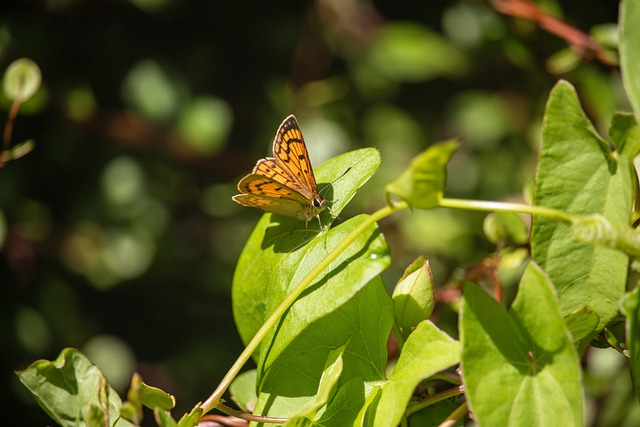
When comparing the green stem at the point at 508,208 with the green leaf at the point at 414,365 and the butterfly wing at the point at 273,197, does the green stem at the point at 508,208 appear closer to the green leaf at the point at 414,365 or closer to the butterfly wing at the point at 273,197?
the green leaf at the point at 414,365

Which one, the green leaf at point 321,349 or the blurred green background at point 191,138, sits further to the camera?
the blurred green background at point 191,138

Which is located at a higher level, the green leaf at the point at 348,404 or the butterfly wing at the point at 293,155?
the butterfly wing at the point at 293,155

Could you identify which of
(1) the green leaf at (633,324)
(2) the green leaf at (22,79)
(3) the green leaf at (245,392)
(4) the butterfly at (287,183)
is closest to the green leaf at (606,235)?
(1) the green leaf at (633,324)

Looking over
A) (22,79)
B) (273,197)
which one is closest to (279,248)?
(273,197)

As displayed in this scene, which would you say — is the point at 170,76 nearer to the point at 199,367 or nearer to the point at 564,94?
the point at 199,367

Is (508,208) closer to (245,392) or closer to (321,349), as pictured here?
(321,349)

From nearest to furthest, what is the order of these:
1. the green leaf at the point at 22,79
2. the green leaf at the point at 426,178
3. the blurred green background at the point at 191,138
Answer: the green leaf at the point at 426,178 → the green leaf at the point at 22,79 → the blurred green background at the point at 191,138

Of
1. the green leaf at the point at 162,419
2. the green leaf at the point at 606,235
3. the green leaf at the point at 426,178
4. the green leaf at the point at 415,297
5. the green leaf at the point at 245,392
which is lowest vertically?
the green leaf at the point at 245,392
